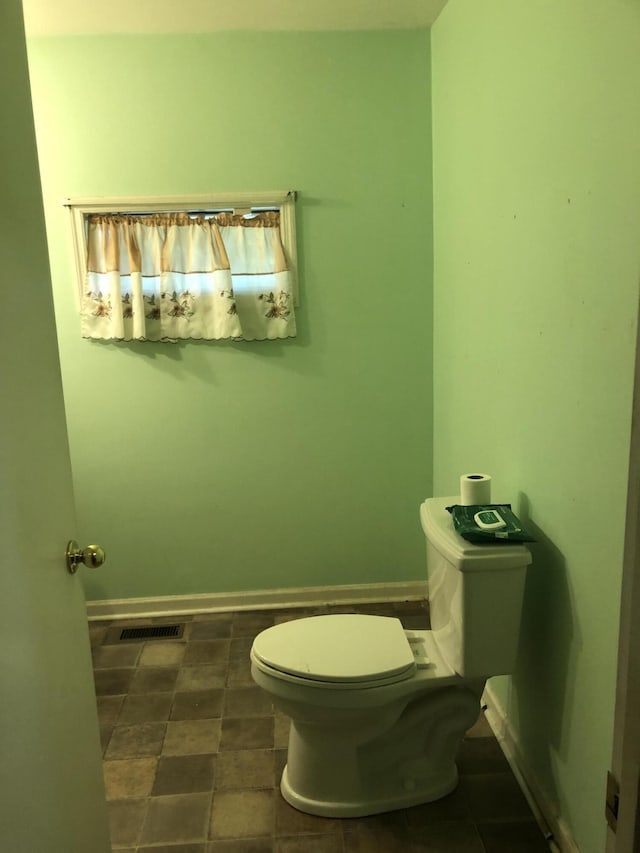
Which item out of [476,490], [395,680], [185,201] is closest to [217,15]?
[185,201]

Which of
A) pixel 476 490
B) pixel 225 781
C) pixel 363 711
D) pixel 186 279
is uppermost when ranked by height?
pixel 186 279

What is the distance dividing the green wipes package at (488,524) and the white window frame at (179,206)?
1.45 metres

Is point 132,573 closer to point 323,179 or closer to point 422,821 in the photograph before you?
point 422,821

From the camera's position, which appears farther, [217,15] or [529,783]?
[217,15]

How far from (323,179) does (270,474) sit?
4.27 feet

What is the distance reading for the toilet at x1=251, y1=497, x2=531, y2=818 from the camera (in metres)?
1.54

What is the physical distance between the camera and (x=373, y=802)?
1.69 meters

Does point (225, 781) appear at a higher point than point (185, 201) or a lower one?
lower

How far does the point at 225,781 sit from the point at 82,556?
1.08 metres

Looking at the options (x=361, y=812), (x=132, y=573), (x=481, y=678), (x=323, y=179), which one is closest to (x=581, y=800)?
(x=481, y=678)

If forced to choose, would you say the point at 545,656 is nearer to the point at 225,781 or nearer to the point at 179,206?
the point at 225,781

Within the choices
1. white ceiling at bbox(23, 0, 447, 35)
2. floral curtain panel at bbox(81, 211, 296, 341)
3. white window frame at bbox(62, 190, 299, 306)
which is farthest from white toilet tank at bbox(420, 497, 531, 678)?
white ceiling at bbox(23, 0, 447, 35)

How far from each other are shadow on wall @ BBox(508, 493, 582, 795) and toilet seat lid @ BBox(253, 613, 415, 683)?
35 centimetres

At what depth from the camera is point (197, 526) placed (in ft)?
9.09
